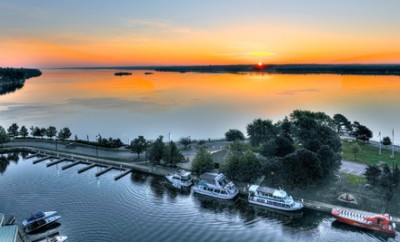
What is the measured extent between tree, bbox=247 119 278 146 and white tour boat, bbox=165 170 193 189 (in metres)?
18.3

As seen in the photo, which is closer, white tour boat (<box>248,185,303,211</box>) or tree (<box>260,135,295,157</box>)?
A: white tour boat (<box>248,185,303,211</box>)

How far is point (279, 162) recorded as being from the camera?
42000 mm

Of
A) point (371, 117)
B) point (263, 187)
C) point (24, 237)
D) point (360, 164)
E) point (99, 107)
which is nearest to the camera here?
point (24, 237)

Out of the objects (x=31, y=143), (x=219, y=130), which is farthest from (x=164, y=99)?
(x=31, y=143)

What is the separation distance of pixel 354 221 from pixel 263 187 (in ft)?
35.6

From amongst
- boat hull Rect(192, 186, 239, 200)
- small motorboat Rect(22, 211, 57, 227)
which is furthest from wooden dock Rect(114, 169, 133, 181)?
small motorboat Rect(22, 211, 57, 227)

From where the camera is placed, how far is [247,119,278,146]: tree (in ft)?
193

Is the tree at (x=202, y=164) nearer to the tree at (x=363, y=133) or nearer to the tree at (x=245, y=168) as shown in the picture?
the tree at (x=245, y=168)

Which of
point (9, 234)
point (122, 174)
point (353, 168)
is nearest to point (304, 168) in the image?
point (353, 168)

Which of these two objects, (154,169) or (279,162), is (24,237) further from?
(279,162)

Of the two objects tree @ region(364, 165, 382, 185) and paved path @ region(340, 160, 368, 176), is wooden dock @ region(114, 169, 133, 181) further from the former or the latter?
tree @ region(364, 165, 382, 185)

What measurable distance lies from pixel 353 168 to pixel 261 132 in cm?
1698

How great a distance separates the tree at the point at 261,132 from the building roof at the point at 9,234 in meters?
41.2

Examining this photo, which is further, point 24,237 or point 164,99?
point 164,99
